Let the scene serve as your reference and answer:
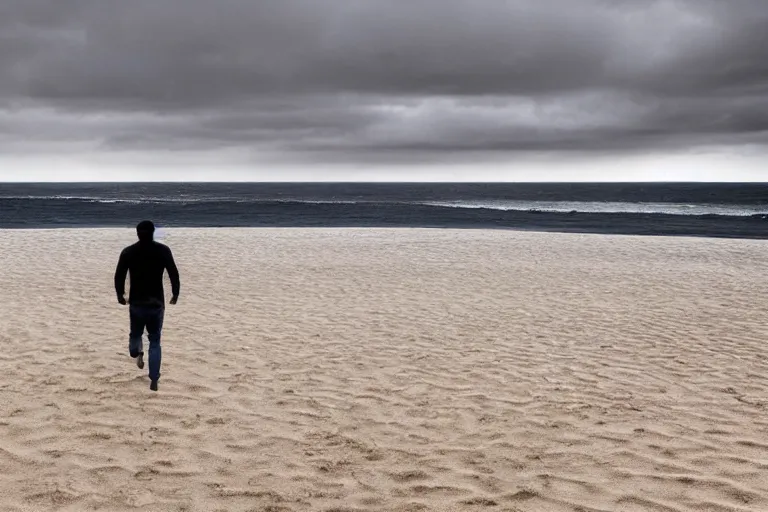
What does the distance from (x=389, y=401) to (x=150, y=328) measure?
280 cm

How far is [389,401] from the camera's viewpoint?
22.6 ft

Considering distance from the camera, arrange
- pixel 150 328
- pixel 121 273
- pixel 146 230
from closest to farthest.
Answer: pixel 146 230 → pixel 121 273 → pixel 150 328

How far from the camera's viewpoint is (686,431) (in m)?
6.09

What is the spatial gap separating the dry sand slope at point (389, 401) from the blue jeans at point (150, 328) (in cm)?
37

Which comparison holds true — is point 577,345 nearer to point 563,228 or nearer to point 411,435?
point 411,435

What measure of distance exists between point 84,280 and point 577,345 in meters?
11.8

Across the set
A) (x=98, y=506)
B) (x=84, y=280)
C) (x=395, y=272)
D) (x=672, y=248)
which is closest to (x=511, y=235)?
(x=672, y=248)

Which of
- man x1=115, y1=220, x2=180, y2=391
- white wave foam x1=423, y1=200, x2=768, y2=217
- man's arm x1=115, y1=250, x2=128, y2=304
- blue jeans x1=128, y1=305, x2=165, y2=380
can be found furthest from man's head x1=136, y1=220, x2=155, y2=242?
white wave foam x1=423, y1=200, x2=768, y2=217

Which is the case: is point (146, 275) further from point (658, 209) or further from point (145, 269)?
point (658, 209)

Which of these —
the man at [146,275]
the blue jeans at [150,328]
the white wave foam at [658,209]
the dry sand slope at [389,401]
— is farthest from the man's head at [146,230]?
the white wave foam at [658,209]

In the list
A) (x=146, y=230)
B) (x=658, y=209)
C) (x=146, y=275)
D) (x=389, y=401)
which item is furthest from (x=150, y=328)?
(x=658, y=209)

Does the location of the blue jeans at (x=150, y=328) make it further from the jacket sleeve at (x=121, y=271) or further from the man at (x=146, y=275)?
the jacket sleeve at (x=121, y=271)

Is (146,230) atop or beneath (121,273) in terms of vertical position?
atop

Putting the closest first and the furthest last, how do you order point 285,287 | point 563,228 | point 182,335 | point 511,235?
point 182,335 < point 285,287 < point 511,235 < point 563,228
